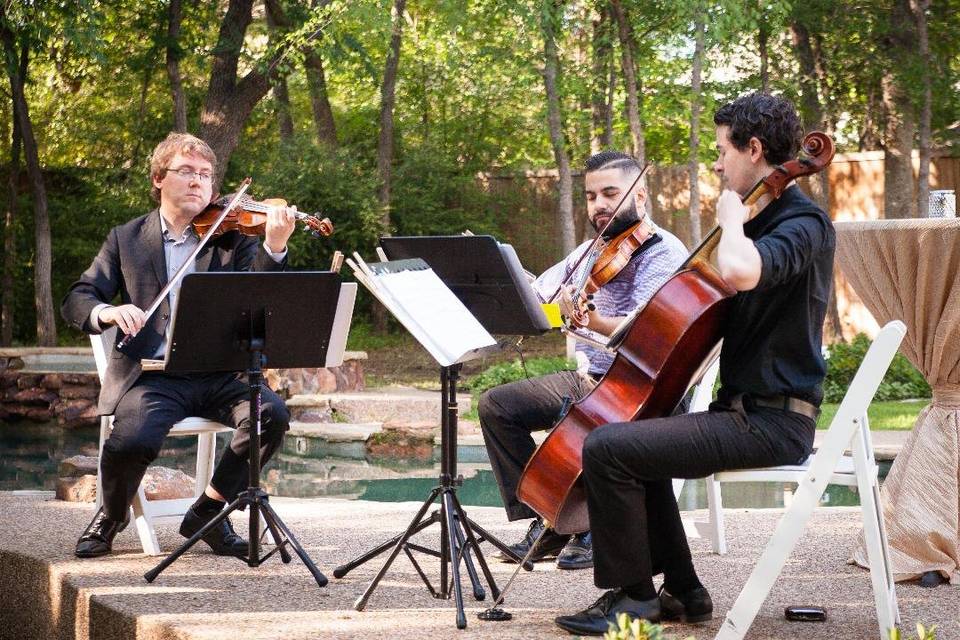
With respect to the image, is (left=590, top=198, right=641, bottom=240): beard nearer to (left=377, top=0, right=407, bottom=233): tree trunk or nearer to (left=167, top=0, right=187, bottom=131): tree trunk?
(left=167, top=0, right=187, bottom=131): tree trunk

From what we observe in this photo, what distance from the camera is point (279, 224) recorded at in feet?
13.1

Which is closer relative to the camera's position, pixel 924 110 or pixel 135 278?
pixel 135 278

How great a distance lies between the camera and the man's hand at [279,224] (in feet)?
13.1

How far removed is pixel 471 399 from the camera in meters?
10.1

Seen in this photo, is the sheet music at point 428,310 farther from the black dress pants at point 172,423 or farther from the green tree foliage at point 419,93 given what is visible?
the green tree foliage at point 419,93

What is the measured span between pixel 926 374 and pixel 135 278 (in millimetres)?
2712

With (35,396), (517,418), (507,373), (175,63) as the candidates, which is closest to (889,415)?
(507,373)

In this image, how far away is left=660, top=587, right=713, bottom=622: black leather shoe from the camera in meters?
3.18

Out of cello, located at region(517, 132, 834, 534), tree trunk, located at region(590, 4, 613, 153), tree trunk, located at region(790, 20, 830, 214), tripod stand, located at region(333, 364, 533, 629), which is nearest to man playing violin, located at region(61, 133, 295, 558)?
tripod stand, located at region(333, 364, 533, 629)

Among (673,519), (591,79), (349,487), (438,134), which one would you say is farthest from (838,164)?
(673,519)

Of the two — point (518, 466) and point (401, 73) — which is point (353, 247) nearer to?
point (401, 73)

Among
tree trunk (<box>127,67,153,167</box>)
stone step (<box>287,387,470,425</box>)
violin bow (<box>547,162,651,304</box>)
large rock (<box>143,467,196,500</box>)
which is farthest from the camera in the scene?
tree trunk (<box>127,67,153,167</box>)

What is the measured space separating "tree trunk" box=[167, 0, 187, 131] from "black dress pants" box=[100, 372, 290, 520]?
26.6 ft

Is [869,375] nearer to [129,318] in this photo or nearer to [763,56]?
[129,318]
